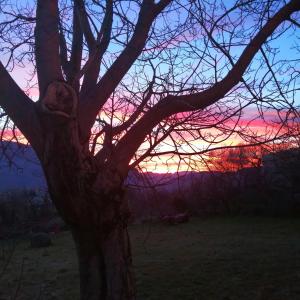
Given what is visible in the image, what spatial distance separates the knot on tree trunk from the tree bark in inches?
48.8

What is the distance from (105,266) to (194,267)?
6.06 m

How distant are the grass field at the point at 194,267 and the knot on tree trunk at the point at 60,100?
9.87 ft

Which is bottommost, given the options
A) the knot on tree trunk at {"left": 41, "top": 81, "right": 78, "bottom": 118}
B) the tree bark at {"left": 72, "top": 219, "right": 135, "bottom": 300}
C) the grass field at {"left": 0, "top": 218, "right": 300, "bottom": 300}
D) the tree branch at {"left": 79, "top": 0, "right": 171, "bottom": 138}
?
the grass field at {"left": 0, "top": 218, "right": 300, "bottom": 300}

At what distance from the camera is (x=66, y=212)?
4.06m

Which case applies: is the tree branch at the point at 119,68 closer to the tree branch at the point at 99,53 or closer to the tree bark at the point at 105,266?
the tree branch at the point at 99,53

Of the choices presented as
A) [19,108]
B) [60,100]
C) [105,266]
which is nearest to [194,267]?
[105,266]

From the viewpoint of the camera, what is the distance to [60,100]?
11.6ft

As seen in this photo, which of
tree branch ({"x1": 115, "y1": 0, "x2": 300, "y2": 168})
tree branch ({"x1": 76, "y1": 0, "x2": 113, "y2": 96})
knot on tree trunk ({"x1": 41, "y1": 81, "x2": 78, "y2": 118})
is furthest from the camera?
tree branch ({"x1": 76, "y1": 0, "x2": 113, "y2": 96})

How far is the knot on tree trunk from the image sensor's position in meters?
3.47

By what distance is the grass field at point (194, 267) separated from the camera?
8.16 m

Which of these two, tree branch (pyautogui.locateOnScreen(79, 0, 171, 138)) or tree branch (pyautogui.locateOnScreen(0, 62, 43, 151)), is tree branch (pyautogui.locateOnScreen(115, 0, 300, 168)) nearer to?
tree branch (pyautogui.locateOnScreen(79, 0, 171, 138))

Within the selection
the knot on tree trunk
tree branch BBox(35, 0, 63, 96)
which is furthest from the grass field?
the knot on tree trunk

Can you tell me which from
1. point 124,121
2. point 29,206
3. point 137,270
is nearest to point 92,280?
point 124,121

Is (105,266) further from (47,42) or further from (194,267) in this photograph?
(194,267)
